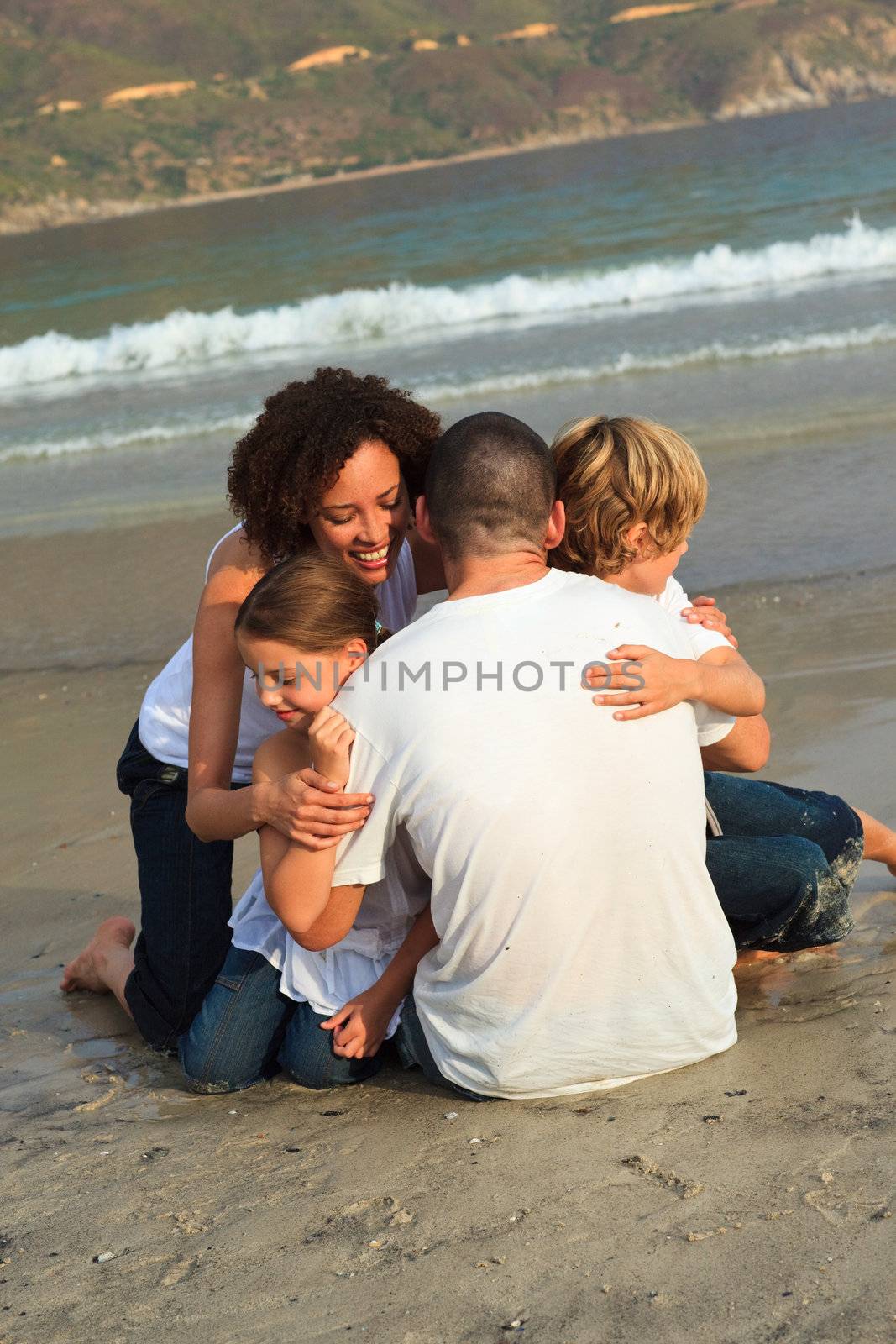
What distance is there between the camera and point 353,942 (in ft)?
8.86

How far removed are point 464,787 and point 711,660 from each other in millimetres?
648

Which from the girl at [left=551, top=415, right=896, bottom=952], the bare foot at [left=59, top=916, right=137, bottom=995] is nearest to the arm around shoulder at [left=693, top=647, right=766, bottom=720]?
the girl at [left=551, top=415, right=896, bottom=952]

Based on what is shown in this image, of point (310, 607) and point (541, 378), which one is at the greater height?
point (541, 378)

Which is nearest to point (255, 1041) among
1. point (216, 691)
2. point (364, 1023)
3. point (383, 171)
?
point (364, 1023)

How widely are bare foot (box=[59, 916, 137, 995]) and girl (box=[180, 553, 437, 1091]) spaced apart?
0.59 m

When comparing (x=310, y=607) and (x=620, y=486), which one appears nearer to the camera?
(x=310, y=607)

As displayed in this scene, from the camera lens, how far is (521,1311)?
6.05 feet

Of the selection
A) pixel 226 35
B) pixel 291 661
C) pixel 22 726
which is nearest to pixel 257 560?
pixel 291 661

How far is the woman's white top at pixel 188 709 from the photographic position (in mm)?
3102

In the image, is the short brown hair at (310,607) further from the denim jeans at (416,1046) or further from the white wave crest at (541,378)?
the white wave crest at (541,378)

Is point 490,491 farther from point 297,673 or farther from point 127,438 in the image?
point 127,438

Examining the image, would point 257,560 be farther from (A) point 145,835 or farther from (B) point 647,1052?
(B) point 647,1052

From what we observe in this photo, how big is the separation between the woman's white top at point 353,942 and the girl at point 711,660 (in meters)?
0.67

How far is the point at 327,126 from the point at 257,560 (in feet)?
312
